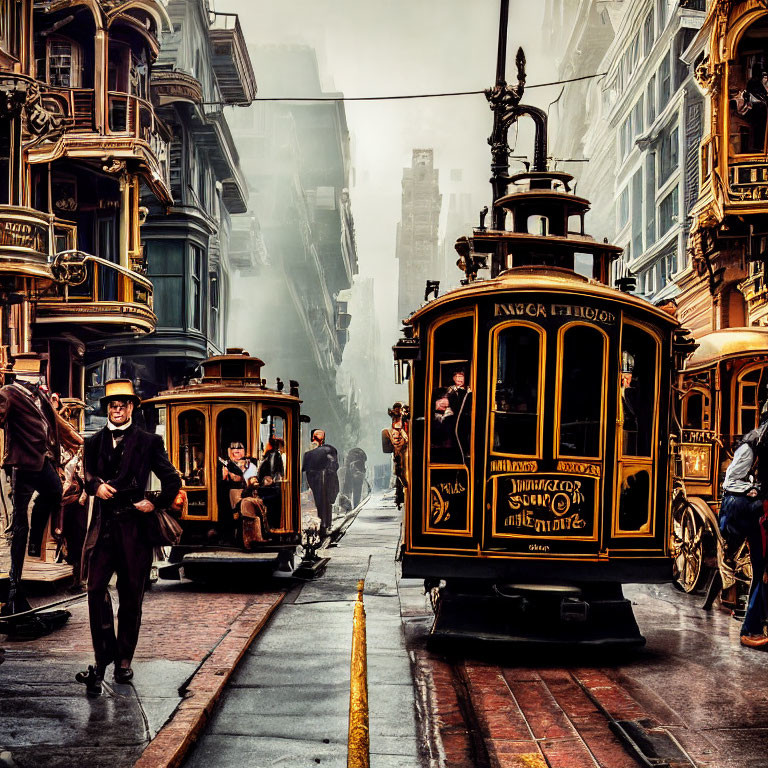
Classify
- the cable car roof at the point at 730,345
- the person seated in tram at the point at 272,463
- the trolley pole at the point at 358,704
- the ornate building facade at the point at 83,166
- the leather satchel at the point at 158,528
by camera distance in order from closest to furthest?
the trolley pole at the point at 358,704
the leather satchel at the point at 158,528
the cable car roof at the point at 730,345
the person seated in tram at the point at 272,463
the ornate building facade at the point at 83,166

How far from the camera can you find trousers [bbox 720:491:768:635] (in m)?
9.72

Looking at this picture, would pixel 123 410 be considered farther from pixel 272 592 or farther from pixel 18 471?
pixel 272 592

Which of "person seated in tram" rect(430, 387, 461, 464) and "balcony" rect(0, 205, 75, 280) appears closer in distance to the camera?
"person seated in tram" rect(430, 387, 461, 464)

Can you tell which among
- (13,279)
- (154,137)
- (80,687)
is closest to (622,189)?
(154,137)

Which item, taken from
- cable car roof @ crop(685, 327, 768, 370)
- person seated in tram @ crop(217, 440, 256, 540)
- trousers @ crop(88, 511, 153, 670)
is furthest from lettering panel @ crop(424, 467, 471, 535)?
person seated in tram @ crop(217, 440, 256, 540)

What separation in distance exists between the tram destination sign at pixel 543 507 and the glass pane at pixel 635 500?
16.8 inches

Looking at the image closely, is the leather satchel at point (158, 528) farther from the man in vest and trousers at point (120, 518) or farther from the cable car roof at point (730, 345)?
the cable car roof at point (730, 345)

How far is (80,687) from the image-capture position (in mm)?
7410

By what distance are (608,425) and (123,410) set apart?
428cm

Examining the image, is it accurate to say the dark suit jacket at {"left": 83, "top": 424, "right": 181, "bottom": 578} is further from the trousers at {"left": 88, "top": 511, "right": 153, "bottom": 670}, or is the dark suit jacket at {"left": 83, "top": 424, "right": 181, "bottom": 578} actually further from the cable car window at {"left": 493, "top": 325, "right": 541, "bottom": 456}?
the cable car window at {"left": 493, "top": 325, "right": 541, "bottom": 456}

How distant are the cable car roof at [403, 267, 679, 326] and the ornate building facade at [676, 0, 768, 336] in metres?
8.53

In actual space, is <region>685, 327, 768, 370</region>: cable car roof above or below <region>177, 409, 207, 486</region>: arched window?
above

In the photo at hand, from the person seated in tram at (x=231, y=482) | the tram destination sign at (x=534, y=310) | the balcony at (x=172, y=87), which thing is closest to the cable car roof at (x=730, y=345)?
the tram destination sign at (x=534, y=310)

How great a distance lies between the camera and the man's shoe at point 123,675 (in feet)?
24.8
